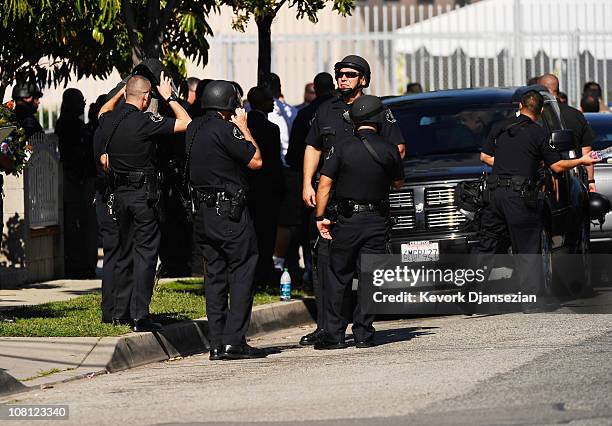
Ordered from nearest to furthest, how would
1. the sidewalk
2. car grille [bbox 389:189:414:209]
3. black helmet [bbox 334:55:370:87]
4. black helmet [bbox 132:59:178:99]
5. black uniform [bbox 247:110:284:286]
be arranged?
the sidewalk, black helmet [bbox 334:55:370:87], black helmet [bbox 132:59:178:99], car grille [bbox 389:189:414:209], black uniform [bbox 247:110:284:286]

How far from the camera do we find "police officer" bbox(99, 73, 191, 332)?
40.7ft

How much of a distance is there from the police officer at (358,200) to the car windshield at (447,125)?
3181 millimetres

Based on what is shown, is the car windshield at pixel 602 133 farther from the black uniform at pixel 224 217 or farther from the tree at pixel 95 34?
the black uniform at pixel 224 217

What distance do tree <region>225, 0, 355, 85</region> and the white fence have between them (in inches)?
351

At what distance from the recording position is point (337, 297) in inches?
481

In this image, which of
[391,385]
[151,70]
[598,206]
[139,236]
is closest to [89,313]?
[139,236]

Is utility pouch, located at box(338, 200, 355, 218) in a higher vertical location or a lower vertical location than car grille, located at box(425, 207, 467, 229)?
higher

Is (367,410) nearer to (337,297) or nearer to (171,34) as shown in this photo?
(337,297)

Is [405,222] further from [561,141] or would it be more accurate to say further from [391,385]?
[391,385]

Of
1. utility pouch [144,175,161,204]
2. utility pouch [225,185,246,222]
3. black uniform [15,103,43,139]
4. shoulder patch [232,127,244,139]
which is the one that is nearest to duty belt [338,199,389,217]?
utility pouch [225,185,246,222]

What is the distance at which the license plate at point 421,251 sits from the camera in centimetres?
1408

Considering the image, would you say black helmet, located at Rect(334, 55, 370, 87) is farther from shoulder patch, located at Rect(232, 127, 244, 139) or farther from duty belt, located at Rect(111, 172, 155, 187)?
duty belt, located at Rect(111, 172, 155, 187)

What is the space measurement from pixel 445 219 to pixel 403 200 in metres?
0.41

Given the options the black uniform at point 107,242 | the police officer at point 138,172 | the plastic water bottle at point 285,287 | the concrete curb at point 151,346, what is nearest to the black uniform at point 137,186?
the police officer at point 138,172
